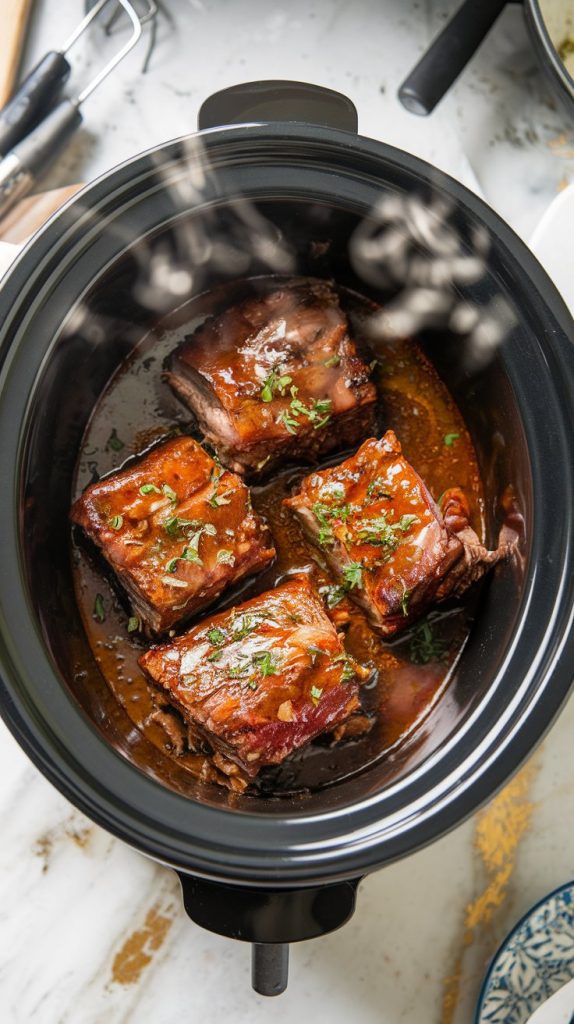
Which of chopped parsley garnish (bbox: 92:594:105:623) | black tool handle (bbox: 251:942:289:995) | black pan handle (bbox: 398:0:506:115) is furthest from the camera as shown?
black pan handle (bbox: 398:0:506:115)

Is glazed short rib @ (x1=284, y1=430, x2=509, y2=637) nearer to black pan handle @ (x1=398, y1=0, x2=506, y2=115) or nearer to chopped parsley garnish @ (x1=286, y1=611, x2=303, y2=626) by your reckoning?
chopped parsley garnish @ (x1=286, y1=611, x2=303, y2=626)

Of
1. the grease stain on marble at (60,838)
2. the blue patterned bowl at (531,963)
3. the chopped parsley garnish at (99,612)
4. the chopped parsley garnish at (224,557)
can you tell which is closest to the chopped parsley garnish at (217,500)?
the chopped parsley garnish at (224,557)

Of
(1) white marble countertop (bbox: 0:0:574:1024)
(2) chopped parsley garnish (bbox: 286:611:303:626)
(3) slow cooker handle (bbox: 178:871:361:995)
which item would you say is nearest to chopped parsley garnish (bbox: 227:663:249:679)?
(2) chopped parsley garnish (bbox: 286:611:303:626)

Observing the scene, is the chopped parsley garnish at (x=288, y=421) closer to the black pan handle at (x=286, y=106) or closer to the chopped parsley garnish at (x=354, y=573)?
the chopped parsley garnish at (x=354, y=573)

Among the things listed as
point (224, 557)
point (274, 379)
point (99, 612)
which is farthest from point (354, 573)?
point (99, 612)

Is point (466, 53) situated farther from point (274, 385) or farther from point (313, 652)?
point (313, 652)
